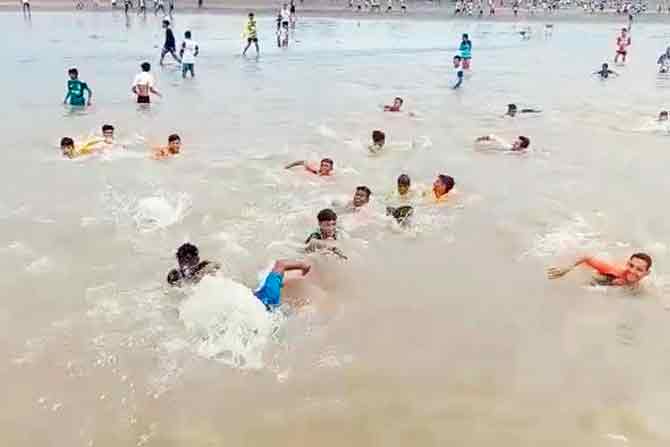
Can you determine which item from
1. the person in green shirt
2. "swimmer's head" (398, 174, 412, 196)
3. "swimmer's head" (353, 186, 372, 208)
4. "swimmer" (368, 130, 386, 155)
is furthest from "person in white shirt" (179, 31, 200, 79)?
"swimmer's head" (353, 186, 372, 208)

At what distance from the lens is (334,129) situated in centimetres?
1552

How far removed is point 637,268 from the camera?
7.91 meters

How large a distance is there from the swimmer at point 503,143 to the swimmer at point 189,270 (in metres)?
8.07

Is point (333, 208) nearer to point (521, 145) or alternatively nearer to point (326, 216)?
point (326, 216)

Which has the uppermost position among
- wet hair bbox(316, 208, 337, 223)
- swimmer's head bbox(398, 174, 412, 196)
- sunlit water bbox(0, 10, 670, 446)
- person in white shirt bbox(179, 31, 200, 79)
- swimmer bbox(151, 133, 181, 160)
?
person in white shirt bbox(179, 31, 200, 79)

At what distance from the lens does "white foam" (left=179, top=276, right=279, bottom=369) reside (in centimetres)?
657

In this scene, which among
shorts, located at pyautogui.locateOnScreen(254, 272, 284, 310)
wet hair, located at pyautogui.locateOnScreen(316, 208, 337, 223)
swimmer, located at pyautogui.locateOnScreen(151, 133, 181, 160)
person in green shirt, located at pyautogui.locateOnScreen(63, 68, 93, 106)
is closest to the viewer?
shorts, located at pyautogui.locateOnScreen(254, 272, 284, 310)

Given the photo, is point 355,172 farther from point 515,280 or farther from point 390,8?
point 390,8

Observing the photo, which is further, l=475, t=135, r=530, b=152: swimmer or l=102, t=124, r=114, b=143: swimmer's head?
l=475, t=135, r=530, b=152: swimmer

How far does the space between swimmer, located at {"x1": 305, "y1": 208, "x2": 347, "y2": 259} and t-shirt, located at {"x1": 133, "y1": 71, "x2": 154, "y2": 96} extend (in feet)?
31.6

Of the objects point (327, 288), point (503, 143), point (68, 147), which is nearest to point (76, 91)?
point (68, 147)

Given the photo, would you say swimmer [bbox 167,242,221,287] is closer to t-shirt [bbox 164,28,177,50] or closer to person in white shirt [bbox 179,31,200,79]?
person in white shirt [bbox 179,31,200,79]

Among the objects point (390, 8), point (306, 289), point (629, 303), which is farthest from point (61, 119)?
point (390, 8)

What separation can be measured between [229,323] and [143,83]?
455 inches
